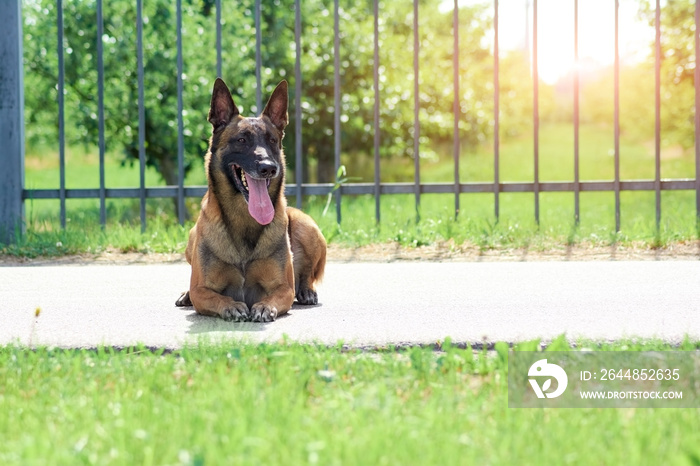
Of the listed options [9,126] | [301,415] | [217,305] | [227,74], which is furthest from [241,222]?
[227,74]

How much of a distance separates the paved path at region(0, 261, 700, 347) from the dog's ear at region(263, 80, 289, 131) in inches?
44.2

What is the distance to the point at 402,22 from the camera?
17484mm

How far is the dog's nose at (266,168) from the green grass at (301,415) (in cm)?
119

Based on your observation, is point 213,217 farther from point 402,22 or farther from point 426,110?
point 402,22

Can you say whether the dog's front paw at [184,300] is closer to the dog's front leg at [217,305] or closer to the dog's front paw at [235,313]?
the dog's front leg at [217,305]

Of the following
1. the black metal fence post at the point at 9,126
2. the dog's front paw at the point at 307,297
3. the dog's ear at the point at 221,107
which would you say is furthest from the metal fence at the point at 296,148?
the dog's ear at the point at 221,107

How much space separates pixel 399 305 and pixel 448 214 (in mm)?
3246

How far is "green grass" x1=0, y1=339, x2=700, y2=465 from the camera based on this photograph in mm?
2277

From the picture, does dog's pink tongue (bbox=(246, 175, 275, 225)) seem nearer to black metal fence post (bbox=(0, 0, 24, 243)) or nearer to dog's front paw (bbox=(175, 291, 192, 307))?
dog's front paw (bbox=(175, 291, 192, 307))

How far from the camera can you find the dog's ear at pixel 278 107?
4.85m

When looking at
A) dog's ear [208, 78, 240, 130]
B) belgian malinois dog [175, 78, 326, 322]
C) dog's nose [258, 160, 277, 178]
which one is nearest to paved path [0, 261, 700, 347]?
belgian malinois dog [175, 78, 326, 322]

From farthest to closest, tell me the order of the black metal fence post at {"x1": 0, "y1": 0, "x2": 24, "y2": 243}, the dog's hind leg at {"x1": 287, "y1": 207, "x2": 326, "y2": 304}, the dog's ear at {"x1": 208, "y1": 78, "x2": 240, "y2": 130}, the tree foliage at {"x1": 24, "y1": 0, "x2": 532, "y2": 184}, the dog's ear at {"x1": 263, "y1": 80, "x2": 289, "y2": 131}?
the tree foliage at {"x1": 24, "y1": 0, "x2": 532, "y2": 184} < the black metal fence post at {"x1": 0, "y1": 0, "x2": 24, "y2": 243} < the dog's hind leg at {"x1": 287, "y1": 207, "x2": 326, "y2": 304} < the dog's ear at {"x1": 263, "y1": 80, "x2": 289, "y2": 131} < the dog's ear at {"x1": 208, "y1": 78, "x2": 240, "y2": 130}

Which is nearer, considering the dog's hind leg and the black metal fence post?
the dog's hind leg

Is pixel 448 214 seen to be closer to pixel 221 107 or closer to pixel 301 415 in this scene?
pixel 221 107
